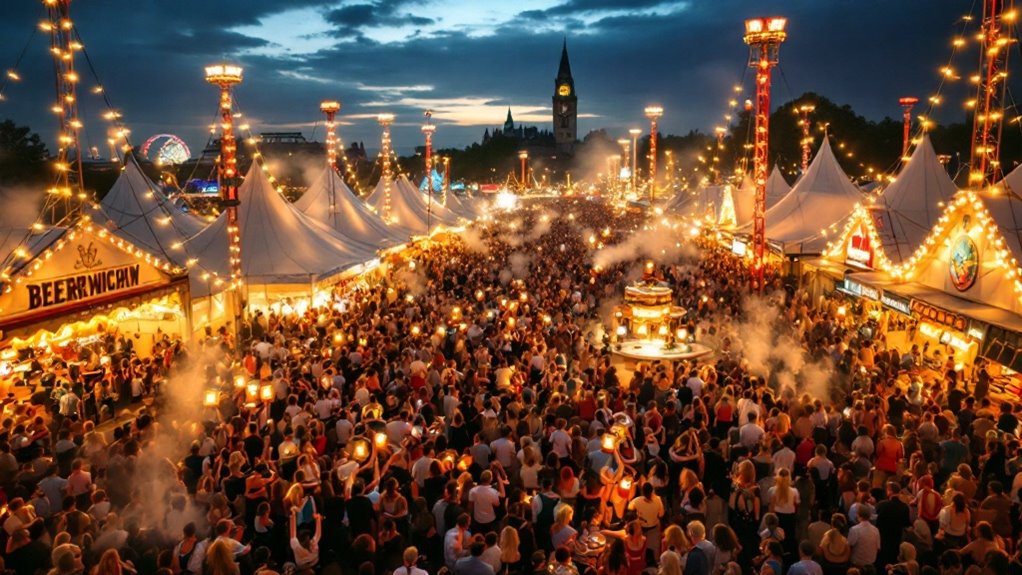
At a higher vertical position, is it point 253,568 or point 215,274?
point 215,274

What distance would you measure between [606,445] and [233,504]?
140 inches

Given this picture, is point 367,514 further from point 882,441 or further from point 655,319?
point 655,319

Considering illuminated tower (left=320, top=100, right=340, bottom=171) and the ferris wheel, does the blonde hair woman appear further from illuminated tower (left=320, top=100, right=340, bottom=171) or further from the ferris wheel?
the ferris wheel

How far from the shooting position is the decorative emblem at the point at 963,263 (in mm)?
11930

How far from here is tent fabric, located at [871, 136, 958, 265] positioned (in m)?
15.2

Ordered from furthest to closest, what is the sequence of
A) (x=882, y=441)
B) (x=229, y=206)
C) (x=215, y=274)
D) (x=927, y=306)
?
(x=215, y=274) < (x=229, y=206) < (x=927, y=306) < (x=882, y=441)

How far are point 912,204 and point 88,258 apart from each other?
16.6 metres

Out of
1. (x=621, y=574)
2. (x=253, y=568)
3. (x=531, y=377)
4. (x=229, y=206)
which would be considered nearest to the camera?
(x=621, y=574)

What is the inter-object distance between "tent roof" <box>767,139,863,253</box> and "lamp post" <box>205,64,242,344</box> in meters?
14.5

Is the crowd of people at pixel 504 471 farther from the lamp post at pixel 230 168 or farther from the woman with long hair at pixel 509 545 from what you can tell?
the lamp post at pixel 230 168

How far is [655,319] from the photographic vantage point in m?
15.1

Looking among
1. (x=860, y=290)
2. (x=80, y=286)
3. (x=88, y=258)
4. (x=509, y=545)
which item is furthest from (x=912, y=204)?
(x=80, y=286)

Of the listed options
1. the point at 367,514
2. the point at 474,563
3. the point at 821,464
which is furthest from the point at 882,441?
the point at 367,514

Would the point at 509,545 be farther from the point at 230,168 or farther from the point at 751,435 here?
the point at 230,168
